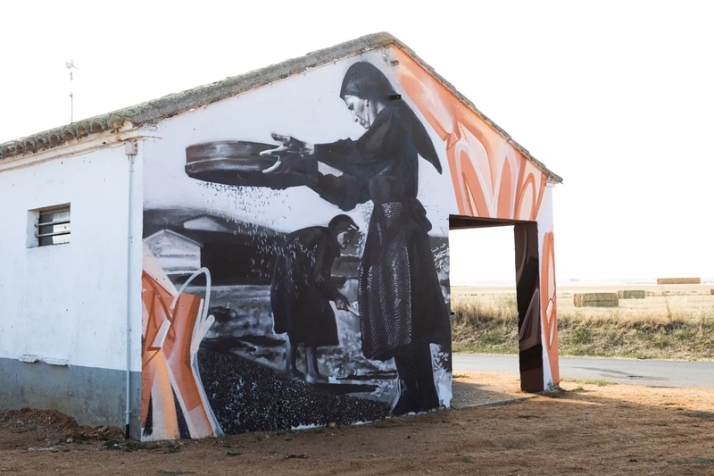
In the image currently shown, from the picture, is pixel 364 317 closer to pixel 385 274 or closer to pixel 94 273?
pixel 385 274

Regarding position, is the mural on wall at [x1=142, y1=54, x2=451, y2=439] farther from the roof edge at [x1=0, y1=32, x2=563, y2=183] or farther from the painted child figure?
the roof edge at [x1=0, y1=32, x2=563, y2=183]

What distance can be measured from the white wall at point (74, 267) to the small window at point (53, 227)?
18 cm

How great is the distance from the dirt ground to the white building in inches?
17.6

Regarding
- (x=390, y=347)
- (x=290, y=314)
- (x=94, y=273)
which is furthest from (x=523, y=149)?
(x=94, y=273)

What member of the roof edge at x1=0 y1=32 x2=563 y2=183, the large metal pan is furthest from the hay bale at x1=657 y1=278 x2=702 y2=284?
the large metal pan

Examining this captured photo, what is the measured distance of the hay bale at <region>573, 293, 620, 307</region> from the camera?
3906 centimetres

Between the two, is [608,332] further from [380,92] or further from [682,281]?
[682,281]

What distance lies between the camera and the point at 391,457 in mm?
9188

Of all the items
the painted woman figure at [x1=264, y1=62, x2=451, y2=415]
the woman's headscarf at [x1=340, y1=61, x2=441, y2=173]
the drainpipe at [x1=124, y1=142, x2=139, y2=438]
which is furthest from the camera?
the woman's headscarf at [x1=340, y1=61, x2=441, y2=173]

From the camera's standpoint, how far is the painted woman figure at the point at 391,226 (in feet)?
39.4

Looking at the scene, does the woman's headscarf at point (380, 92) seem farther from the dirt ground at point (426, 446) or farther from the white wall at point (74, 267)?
the dirt ground at point (426, 446)

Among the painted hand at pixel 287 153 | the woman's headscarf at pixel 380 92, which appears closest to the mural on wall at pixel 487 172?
the woman's headscarf at pixel 380 92

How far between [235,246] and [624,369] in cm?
1316

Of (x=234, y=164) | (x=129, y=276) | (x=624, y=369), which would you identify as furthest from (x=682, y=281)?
(x=129, y=276)
